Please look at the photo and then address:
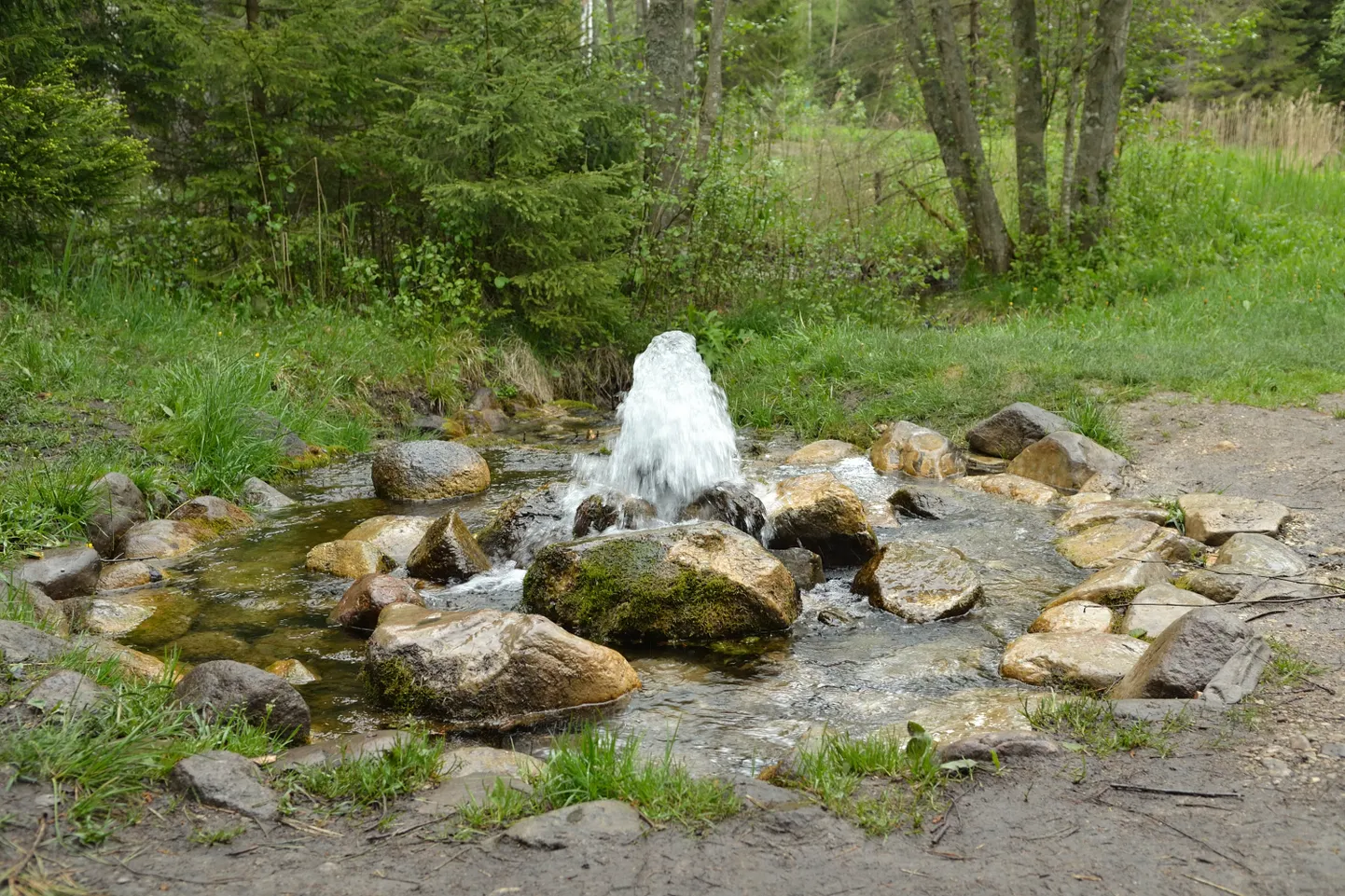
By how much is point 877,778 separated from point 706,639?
5.78ft

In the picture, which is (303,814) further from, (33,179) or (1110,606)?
(33,179)

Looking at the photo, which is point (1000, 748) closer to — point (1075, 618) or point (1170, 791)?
point (1170, 791)

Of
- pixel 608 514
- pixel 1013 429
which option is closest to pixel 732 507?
pixel 608 514

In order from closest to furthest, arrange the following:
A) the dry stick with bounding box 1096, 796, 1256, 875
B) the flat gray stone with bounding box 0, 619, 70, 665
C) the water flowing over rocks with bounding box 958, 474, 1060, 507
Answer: the dry stick with bounding box 1096, 796, 1256, 875 → the flat gray stone with bounding box 0, 619, 70, 665 → the water flowing over rocks with bounding box 958, 474, 1060, 507

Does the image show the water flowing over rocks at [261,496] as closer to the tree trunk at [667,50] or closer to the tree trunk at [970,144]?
the tree trunk at [667,50]

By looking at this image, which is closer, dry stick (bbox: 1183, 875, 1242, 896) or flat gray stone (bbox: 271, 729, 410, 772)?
dry stick (bbox: 1183, 875, 1242, 896)

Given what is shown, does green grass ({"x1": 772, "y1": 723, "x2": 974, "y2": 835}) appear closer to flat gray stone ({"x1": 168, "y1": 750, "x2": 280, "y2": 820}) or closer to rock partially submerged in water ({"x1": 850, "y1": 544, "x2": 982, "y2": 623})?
flat gray stone ({"x1": 168, "y1": 750, "x2": 280, "y2": 820})

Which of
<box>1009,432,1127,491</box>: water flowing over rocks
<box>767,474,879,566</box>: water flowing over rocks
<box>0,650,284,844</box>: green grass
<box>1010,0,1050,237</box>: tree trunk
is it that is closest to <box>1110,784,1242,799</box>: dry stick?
<box>0,650,284,844</box>: green grass

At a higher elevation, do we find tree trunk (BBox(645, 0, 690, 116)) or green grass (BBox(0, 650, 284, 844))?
tree trunk (BBox(645, 0, 690, 116))

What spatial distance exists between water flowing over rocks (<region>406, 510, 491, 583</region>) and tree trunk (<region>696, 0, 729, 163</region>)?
23.4 ft

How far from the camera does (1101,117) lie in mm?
12195

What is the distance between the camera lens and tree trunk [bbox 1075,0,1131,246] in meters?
11.9

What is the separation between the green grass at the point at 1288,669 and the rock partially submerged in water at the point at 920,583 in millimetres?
1478

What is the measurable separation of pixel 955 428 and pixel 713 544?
13.7ft
